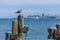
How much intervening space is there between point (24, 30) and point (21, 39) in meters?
0.41

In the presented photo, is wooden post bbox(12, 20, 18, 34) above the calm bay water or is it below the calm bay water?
above

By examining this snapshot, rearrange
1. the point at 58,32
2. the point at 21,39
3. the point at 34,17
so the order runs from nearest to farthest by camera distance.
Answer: the point at 58,32
the point at 21,39
the point at 34,17

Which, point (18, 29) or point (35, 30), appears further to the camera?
point (35, 30)

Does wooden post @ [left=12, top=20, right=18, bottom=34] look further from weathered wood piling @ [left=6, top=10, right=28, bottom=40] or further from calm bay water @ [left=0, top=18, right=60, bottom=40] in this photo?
calm bay water @ [left=0, top=18, right=60, bottom=40]

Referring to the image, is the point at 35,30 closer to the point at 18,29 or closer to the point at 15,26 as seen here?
the point at 18,29

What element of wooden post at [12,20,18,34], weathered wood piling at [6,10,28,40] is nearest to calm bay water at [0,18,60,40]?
weathered wood piling at [6,10,28,40]

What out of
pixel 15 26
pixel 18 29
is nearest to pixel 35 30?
pixel 18 29

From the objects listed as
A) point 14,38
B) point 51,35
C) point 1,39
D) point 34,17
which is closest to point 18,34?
point 14,38

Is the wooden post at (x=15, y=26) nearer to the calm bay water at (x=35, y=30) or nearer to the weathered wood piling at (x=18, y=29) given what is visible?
the weathered wood piling at (x=18, y=29)

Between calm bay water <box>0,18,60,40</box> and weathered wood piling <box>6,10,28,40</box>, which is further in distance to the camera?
calm bay water <box>0,18,60,40</box>

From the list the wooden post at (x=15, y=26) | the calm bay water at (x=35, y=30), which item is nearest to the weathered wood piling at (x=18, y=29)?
the wooden post at (x=15, y=26)

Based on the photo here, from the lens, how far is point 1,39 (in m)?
25.0

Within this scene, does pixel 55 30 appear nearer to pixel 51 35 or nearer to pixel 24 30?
pixel 51 35

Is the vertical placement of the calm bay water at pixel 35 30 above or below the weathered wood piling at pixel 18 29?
below
